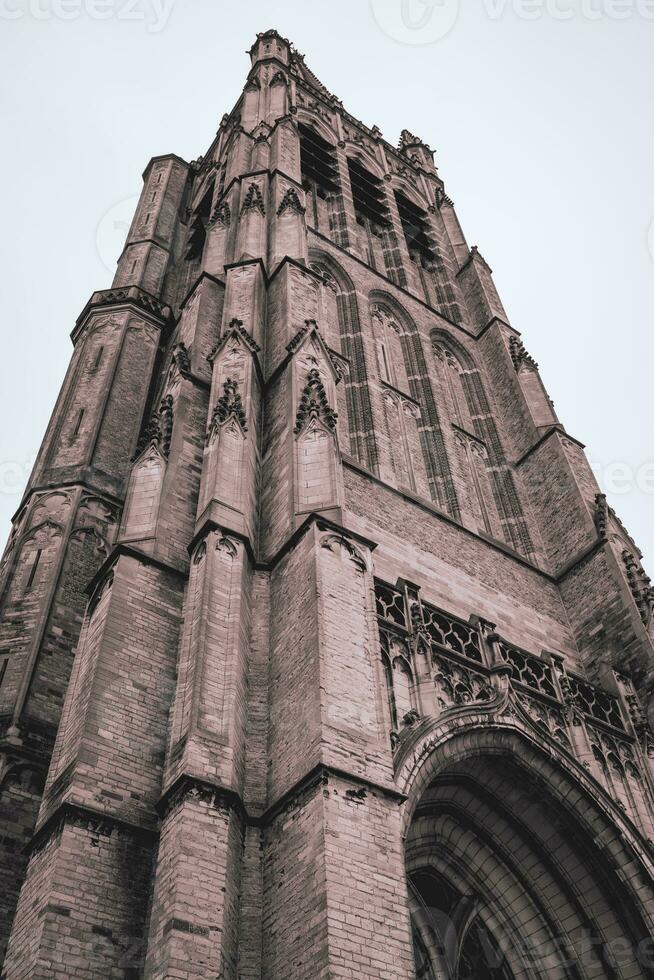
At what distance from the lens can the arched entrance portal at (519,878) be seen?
10.9 metres

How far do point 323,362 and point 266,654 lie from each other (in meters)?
5.59

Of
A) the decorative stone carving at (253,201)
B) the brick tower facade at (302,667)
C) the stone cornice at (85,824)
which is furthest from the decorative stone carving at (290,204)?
the stone cornice at (85,824)

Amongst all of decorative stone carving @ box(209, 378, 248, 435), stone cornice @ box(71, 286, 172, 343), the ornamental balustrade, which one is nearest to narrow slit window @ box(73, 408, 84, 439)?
stone cornice @ box(71, 286, 172, 343)

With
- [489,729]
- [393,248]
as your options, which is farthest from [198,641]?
[393,248]

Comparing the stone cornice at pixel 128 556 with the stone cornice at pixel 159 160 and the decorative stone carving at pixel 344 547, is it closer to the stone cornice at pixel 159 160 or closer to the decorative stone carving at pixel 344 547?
the decorative stone carving at pixel 344 547

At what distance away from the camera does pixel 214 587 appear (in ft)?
32.9

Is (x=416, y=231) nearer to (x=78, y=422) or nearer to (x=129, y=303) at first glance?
(x=129, y=303)

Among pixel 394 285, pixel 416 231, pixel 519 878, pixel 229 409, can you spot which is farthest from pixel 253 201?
pixel 519 878

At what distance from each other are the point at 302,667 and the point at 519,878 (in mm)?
4719

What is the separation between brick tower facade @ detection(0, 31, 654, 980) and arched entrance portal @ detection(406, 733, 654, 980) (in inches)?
1.4

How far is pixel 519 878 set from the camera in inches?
459

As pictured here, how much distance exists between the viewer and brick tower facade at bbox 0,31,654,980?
789cm

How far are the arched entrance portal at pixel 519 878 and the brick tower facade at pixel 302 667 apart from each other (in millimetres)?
36

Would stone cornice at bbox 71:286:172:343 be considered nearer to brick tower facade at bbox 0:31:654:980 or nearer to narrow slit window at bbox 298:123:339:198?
brick tower facade at bbox 0:31:654:980
